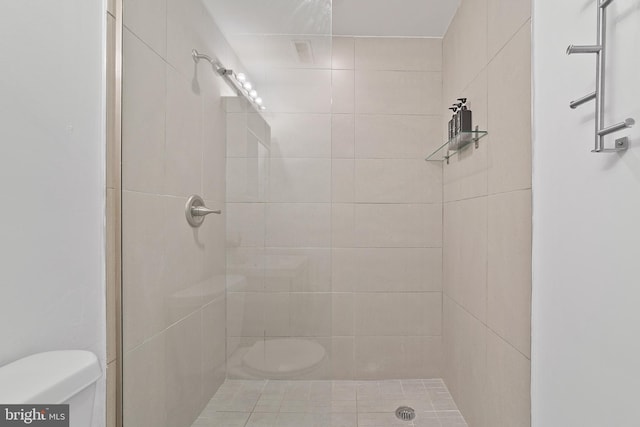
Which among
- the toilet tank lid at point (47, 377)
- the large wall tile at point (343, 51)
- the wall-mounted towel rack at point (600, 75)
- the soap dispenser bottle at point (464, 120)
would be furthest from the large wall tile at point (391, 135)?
the toilet tank lid at point (47, 377)

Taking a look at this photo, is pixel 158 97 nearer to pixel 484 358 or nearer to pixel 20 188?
pixel 20 188

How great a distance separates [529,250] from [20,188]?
4.62 ft

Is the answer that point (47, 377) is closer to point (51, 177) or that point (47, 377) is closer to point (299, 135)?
point (51, 177)

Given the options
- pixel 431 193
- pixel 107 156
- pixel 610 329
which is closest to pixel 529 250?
pixel 610 329

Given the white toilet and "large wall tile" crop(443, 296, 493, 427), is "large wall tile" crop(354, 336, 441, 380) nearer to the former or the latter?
"large wall tile" crop(443, 296, 493, 427)

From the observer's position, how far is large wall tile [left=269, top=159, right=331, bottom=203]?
1.15 metres

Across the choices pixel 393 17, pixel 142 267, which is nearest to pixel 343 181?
pixel 393 17

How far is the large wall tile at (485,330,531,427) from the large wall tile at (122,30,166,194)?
135cm

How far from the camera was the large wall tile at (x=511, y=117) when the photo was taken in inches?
42.1

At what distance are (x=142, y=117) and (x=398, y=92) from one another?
5.14 feet

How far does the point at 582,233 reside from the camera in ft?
2.63

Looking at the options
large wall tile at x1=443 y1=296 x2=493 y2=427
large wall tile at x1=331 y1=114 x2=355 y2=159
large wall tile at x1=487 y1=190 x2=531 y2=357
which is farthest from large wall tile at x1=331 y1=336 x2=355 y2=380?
large wall tile at x1=331 y1=114 x2=355 y2=159

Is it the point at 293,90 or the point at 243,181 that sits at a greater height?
the point at 293,90

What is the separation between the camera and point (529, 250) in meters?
1.04
